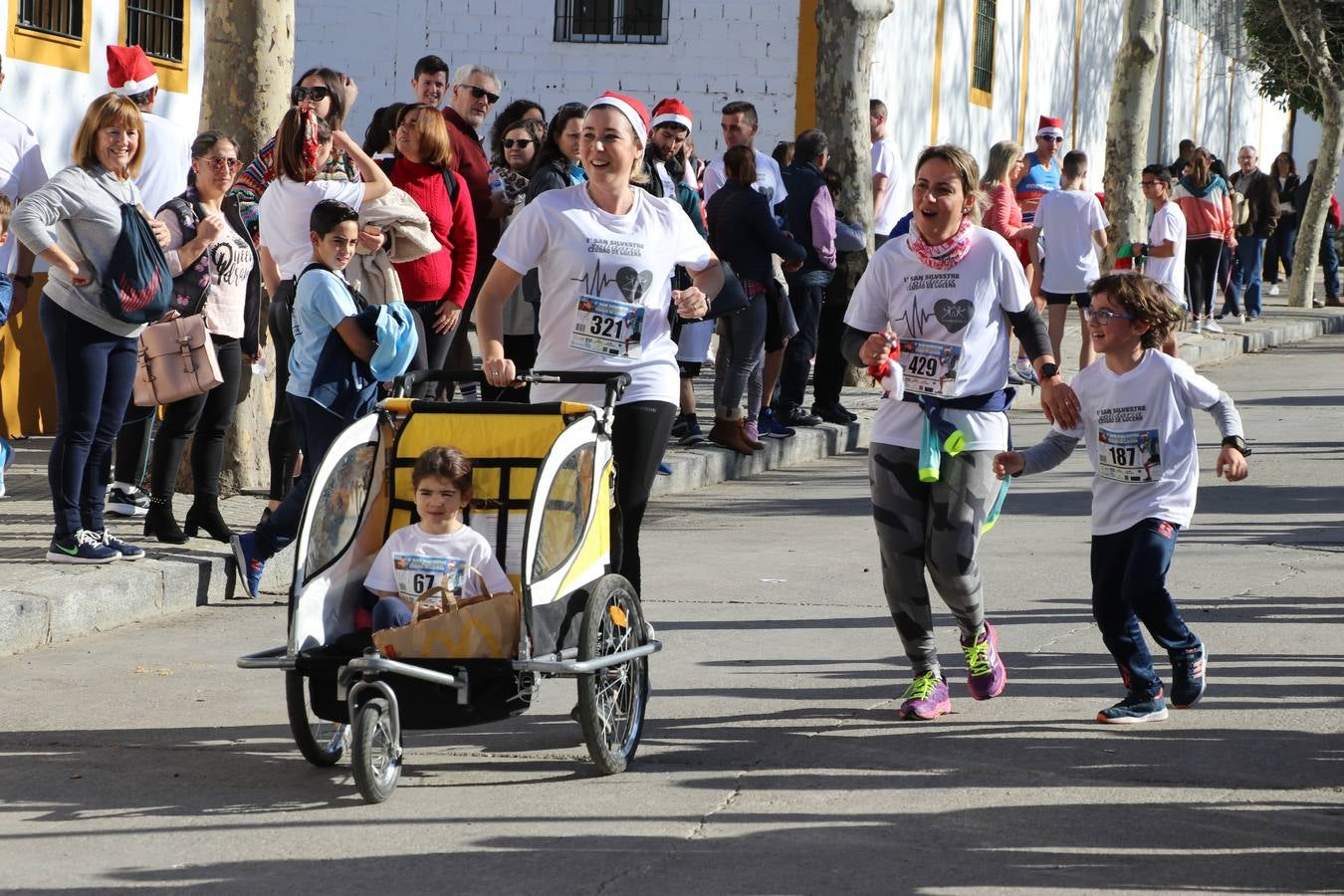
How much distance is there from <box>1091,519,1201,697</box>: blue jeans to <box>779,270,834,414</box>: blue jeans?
6590mm

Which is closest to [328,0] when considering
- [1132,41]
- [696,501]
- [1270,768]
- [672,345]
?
[1132,41]

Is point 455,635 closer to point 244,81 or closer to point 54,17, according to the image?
point 244,81

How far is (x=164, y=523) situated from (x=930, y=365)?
3909 millimetres

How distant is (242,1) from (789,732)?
17.8 ft

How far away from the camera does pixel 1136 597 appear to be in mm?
6367

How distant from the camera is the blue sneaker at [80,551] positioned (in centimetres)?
826

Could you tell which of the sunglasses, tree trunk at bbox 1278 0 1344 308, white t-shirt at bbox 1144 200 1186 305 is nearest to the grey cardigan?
the sunglasses

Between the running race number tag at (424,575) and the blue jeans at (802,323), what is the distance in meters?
7.18

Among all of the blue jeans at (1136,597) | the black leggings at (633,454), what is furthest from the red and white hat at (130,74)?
the blue jeans at (1136,597)

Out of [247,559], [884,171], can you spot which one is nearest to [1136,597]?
[247,559]

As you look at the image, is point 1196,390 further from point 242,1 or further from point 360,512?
point 242,1

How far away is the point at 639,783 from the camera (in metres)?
5.70

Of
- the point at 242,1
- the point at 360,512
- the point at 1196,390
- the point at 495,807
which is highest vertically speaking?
the point at 242,1

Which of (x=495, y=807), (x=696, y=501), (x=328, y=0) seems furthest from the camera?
(x=328, y=0)
